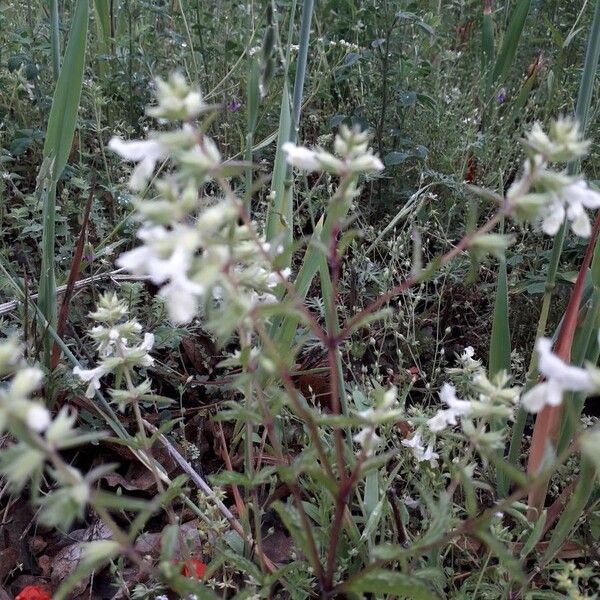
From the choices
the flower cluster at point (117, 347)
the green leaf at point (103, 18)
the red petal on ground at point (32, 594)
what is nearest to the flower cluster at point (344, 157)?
the flower cluster at point (117, 347)

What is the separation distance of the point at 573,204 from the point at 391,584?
0.43 metres

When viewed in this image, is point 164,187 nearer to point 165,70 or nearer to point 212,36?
point 212,36

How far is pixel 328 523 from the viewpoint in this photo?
1.17 metres

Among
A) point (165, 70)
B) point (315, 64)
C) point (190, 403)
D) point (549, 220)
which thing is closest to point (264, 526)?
point (190, 403)

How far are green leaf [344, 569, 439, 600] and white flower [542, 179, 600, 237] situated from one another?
1.26 feet

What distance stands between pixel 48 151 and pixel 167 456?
67cm

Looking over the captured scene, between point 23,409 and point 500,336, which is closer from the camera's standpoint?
point 23,409

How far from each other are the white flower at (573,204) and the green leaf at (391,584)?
384 mm

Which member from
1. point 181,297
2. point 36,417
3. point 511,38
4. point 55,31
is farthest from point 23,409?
point 511,38

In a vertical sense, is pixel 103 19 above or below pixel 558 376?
above

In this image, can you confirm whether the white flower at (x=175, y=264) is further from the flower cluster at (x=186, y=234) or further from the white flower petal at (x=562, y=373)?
the white flower petal at (x=562, y=373)

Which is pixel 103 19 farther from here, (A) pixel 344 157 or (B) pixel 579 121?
(A) pixel 344 157

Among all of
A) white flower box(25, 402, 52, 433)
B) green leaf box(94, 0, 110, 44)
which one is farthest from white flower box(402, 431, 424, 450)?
green leaf box(94, 0, 110, 44)

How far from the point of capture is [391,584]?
76cm
